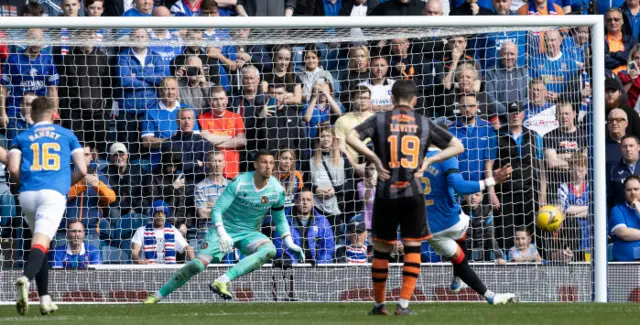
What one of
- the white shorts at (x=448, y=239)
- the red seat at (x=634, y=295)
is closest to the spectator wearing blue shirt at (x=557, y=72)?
the red seat at (x=634, y=295)

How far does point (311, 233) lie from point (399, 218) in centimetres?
391

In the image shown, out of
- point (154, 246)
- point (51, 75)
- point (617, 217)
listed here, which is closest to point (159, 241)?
point (154, 246)

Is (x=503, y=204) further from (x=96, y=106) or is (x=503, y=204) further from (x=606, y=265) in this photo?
(x=96, y=106)

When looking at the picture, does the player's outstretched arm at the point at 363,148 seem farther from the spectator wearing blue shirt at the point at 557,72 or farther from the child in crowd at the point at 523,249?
the spectator wearing blue shirt at the point at 557,72

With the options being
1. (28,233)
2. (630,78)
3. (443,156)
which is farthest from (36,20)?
(630,78)

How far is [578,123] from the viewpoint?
45.3 feet

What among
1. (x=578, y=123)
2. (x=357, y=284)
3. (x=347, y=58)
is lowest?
(x=357, y=284)

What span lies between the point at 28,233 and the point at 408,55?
197 inches

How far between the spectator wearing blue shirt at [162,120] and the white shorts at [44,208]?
11.1 feet

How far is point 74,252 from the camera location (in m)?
13.6

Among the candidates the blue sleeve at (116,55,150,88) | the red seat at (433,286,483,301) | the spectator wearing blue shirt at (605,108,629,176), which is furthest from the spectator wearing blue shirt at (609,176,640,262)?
the blue sleeve at (116,55,150,88)

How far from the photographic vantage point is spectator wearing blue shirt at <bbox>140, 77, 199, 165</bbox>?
14.1m

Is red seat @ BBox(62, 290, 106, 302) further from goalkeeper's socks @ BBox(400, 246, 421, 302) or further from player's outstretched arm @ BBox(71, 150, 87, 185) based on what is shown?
goalkeeper's socks @ BBox(400, 246, 421, 302)

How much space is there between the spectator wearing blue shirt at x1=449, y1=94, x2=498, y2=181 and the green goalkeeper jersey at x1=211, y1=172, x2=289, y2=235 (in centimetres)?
246
